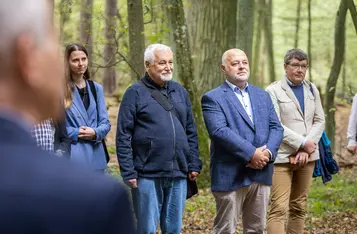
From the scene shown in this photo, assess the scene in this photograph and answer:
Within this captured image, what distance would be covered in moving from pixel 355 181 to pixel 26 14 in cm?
1489

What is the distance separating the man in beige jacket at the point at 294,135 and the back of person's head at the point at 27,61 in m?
6.65

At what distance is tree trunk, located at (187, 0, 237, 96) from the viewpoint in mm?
15023

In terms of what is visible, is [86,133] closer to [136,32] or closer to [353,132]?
[353,132]

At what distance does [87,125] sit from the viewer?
24.3 feet

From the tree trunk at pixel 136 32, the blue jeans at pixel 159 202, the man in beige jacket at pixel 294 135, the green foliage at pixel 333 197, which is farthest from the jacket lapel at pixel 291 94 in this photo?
the tree trunk at pixel 136 32

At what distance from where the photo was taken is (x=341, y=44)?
56.9 ft

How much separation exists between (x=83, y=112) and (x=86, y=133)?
0.88 feet

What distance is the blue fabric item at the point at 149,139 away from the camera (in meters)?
7.00

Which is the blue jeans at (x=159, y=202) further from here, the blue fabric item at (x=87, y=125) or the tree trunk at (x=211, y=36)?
the tree trunk at (x=211, y=36)

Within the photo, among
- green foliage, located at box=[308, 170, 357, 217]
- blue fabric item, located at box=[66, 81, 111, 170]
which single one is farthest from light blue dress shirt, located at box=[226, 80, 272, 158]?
green foliage, located at box=[308, 170, 357, 217]

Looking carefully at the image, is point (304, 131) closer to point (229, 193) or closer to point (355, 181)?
point (229, 193)

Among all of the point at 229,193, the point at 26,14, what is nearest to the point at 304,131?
the point at 229,193

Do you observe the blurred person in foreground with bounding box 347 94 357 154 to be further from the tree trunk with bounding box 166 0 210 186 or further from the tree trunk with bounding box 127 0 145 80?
the tree trunk with bounding box 127 0 145 80

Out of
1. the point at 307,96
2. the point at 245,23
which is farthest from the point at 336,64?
the point at 307,96
